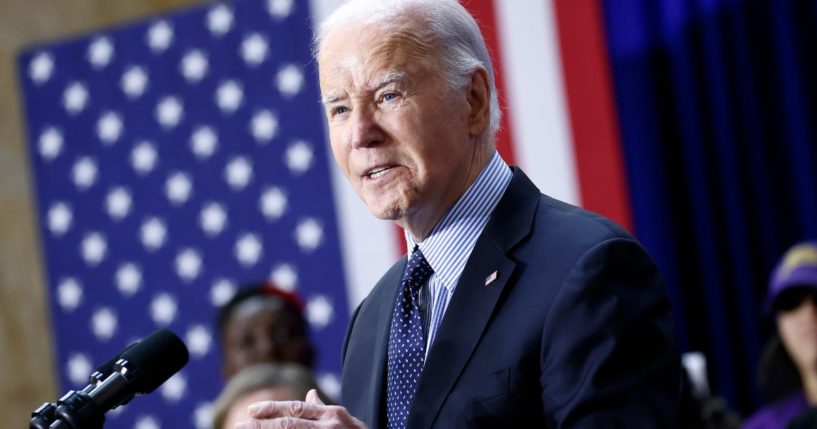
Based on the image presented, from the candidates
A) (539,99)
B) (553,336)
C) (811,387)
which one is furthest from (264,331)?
(553,336)

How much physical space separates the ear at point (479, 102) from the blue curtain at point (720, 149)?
13.1ft

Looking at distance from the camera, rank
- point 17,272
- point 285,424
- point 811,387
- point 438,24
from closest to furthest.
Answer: point 285,424 → point 438,24 → point 811,387 → point 17,272

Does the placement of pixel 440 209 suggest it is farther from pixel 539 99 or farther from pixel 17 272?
pixel 17 272

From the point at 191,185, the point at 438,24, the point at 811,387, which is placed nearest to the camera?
the point at 438,24

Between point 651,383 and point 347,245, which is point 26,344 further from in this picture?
point 651,383

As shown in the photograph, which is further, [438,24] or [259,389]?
[259,389]

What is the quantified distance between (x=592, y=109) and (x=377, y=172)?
358 cm

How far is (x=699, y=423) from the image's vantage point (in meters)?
3.73

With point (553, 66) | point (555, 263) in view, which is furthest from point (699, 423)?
point (555, 263)

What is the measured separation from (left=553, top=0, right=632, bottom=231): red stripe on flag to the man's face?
3408 mm

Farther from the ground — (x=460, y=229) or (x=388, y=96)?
(x=388, y=96)

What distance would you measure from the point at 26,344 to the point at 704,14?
4.08 metres

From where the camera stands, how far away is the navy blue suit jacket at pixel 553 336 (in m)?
1.44

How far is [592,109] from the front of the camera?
16.9 ft
